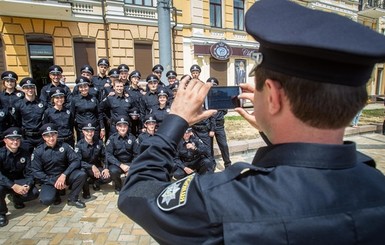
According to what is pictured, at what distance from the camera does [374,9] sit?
874 inches

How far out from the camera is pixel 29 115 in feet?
17.9

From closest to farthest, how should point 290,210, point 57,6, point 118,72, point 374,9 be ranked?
point 290,210 < point 118,72 < point 57,6 < point 374,9

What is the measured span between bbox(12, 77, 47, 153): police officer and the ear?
5606mm

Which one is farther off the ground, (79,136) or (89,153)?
(79,136)

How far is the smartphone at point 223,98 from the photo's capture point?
1.42 metres

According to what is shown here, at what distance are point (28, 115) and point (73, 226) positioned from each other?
2.80 metres

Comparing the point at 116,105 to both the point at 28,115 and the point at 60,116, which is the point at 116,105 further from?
the point at 28,115

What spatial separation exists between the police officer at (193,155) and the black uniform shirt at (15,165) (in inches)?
104

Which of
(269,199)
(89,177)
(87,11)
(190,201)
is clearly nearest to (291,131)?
(269,199)

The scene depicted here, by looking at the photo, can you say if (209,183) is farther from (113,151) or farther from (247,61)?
(247,61)

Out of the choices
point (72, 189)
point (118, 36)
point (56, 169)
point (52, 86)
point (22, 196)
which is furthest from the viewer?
point (118, 36)

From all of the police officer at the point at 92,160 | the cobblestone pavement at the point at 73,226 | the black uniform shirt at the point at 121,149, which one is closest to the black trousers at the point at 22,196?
the cobblestone pavement at the point at 73,226

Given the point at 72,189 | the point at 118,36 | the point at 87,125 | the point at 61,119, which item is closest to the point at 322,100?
the point at 72,189

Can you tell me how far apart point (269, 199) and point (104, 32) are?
42.8 feet
